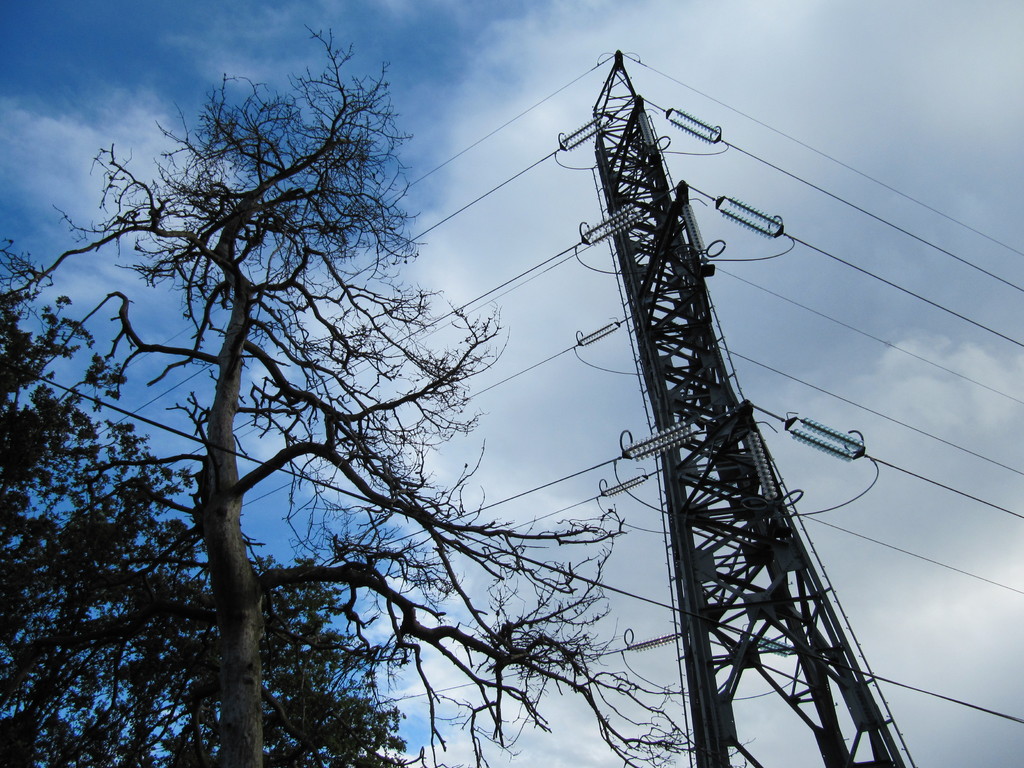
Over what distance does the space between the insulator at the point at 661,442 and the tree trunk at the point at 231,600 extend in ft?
14.3

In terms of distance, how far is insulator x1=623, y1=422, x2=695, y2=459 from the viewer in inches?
323


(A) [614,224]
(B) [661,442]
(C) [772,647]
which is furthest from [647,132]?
(C) [772,647]

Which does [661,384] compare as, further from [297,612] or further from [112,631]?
[297,612]

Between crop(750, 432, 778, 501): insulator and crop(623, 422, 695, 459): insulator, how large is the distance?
0.78m

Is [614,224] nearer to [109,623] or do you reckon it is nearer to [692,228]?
[692,228]

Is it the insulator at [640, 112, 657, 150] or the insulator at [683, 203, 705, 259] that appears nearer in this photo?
the insulator at [683, 203, 705, 259]

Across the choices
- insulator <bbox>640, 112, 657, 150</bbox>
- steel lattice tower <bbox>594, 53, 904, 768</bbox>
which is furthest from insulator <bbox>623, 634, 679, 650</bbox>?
insulator <bbox>640, 112, 657, 150</bbox>

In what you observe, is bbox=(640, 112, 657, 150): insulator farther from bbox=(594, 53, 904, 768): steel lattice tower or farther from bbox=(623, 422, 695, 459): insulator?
bbox=(623, 422, 695, 459): insulator

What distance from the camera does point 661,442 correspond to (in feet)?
27.1

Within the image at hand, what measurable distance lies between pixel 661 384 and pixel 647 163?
15.2 ft

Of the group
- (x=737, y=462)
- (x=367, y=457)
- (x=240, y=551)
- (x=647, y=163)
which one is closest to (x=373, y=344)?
(x=367, y=457)

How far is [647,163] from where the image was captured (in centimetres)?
1255

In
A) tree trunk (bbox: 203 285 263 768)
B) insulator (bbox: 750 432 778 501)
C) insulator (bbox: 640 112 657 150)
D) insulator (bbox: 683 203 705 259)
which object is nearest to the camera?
tree trunk (bbox: 203 285 263 768)

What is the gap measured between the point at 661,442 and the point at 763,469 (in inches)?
45.0
